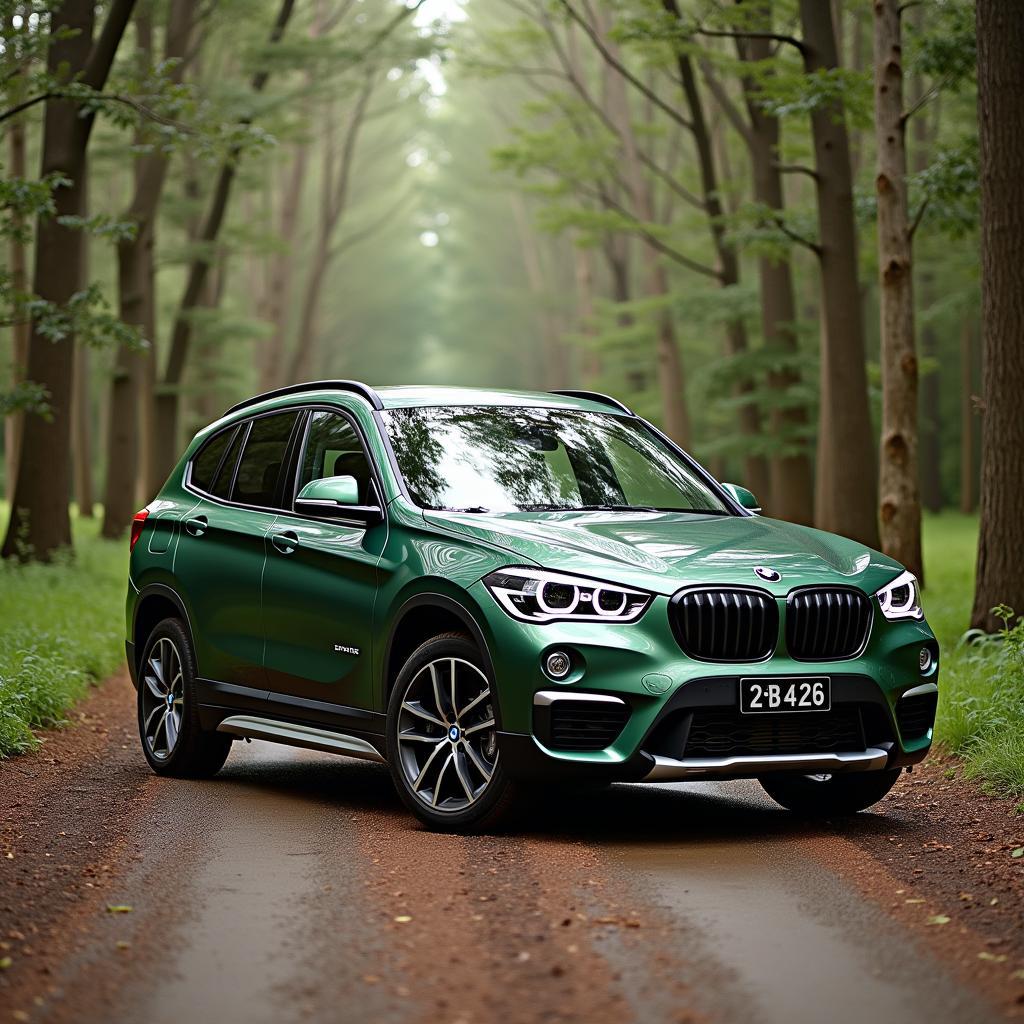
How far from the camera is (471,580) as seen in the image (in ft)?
23.5

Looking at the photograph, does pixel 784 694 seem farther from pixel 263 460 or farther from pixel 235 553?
pixel 263 460

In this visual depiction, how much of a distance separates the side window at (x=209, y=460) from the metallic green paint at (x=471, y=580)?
0.16 m

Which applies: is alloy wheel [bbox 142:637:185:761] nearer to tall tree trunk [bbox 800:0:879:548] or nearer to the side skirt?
the side skirt

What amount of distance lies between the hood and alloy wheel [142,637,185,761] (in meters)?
2.46

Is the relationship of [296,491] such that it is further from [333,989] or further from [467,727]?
[333,989]

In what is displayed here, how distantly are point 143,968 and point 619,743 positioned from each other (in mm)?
2319

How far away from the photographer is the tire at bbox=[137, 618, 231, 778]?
9242 millimetres

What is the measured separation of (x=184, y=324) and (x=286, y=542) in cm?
2517

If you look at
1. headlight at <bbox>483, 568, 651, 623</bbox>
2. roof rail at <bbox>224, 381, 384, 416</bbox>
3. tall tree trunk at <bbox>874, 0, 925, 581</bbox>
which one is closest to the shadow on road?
headlight at <bbox>483, 568, 651, 623</bbox>

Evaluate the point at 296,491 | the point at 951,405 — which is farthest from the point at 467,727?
the point at 951,405

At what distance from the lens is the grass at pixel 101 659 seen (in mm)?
9518

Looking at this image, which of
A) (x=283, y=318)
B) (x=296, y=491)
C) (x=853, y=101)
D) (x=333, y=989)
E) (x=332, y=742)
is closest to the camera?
(x=333, y=989)

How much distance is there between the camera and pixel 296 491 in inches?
342

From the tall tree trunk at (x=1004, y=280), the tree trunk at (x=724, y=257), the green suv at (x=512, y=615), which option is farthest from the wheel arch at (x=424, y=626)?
the tree trunk at (x=724, y=257)
